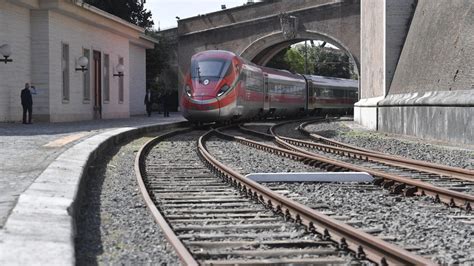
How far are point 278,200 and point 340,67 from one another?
99.4 m

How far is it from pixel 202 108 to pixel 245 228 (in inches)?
777

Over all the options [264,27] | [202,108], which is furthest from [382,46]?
[264,27]

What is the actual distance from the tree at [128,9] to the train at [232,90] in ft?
48.3

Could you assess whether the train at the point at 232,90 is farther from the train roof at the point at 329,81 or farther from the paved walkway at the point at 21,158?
Answer: the paved walkway at the point at 21,158

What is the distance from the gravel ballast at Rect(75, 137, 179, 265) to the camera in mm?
5523

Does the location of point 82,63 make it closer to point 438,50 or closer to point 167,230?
point 438,50

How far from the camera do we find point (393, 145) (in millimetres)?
17812

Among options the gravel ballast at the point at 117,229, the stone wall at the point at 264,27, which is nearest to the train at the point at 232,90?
the stone wall at the point at 264,27

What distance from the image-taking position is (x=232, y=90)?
26969 mm

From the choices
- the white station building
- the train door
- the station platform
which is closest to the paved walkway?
the station platform

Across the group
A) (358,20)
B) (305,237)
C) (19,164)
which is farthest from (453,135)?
(358,20)

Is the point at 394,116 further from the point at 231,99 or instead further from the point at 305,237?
the point at 305,237

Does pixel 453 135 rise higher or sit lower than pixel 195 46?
lower

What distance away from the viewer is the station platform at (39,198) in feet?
16.0
